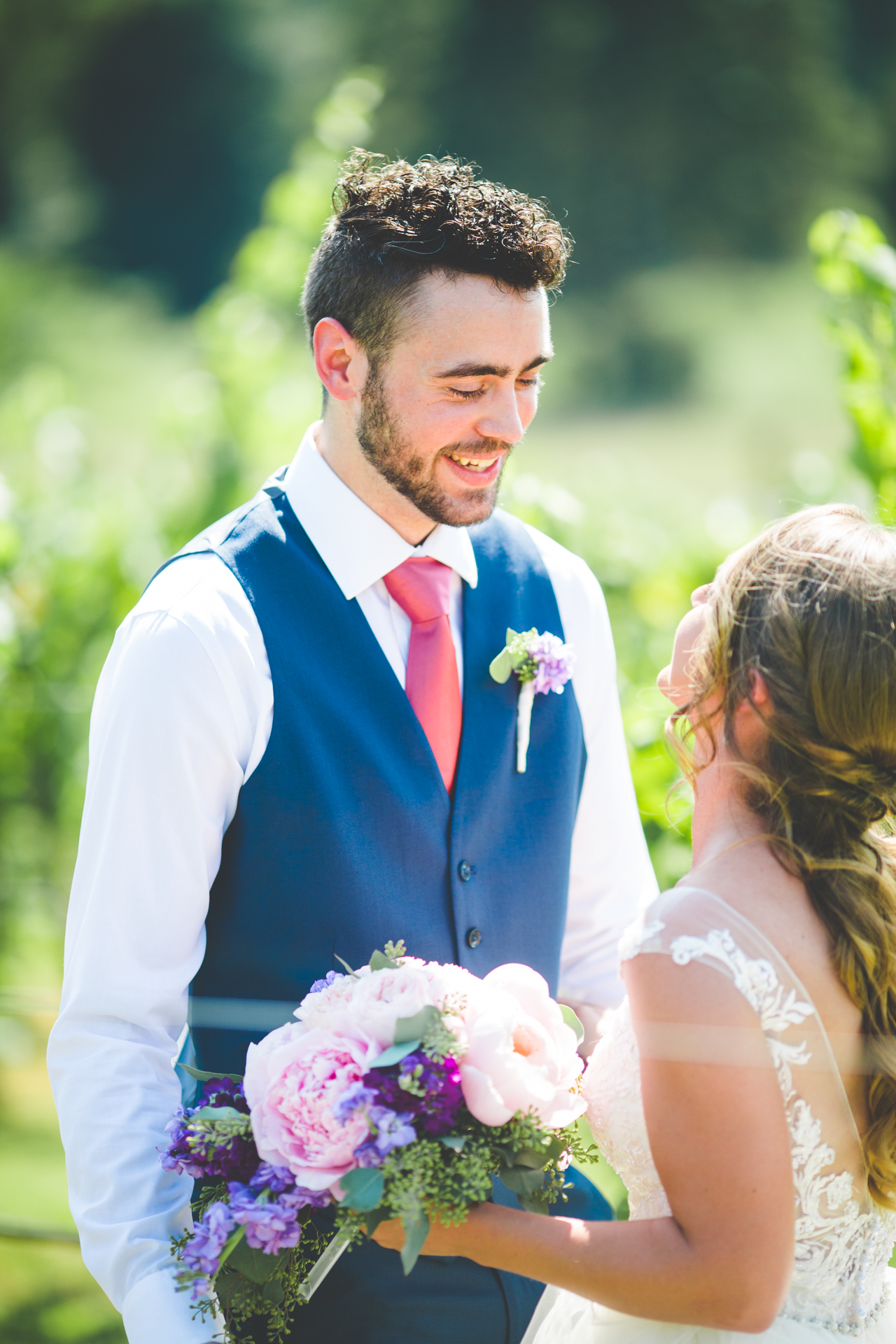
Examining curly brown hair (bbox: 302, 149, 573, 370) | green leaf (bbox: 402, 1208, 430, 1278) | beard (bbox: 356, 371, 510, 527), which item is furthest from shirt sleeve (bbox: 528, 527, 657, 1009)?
green leaf (bbox: 402, 1208, 430, 1278)

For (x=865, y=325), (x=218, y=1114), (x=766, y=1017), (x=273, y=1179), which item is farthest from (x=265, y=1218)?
(x=865, y=325)

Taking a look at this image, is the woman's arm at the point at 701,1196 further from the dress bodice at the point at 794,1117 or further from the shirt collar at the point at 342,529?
the shirt collar at the point at 342,529

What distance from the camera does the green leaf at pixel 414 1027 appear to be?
1.28 meters

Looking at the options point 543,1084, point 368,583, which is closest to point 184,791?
point 368,583

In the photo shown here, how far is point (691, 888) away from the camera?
136 centimetres

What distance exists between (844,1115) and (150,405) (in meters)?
22.0

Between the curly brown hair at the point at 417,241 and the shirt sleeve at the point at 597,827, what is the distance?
0.49m

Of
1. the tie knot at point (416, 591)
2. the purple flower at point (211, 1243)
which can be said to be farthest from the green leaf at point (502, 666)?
the purple flower at point (211, 1243)

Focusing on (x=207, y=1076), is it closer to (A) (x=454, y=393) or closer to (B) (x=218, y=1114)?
(B) (x=218, y=1114)

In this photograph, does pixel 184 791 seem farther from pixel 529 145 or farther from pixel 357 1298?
pixel 529 145

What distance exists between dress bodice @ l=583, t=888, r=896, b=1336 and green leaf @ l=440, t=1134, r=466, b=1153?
0.25 meters

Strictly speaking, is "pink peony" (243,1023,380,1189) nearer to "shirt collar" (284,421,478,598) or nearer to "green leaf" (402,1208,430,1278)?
"green leaf" (402,1208,430,1278)

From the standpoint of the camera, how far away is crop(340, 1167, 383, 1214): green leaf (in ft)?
3.95

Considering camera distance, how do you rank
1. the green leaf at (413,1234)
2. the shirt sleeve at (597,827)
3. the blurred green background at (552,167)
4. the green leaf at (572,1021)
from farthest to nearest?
the blurred green background at (552,167) < the shirt sleeve at (597,827) < the green leaf at (572,1021) < the green leaf at (413,1234)
